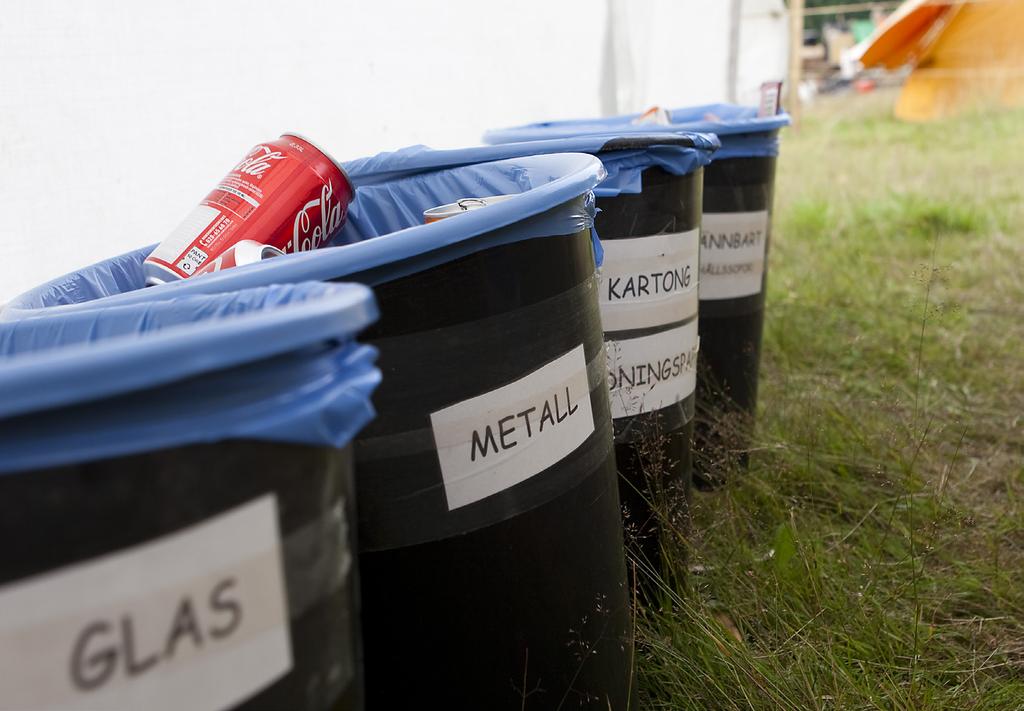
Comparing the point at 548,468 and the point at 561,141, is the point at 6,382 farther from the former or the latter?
the point at 561,141

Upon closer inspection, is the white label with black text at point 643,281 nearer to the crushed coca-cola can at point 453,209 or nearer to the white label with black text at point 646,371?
the white label with black text at point 646,371

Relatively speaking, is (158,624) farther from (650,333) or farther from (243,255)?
(650,333)

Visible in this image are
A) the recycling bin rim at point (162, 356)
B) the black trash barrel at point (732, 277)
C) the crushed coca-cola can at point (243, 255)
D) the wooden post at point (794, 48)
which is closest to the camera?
the recycling bin rim at point (162, 356)

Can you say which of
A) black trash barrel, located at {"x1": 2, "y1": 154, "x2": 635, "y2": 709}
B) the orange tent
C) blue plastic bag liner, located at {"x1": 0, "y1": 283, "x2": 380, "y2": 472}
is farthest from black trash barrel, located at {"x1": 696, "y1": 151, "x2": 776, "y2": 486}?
the orange tent

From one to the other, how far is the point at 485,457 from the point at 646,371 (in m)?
Answer: 0.73

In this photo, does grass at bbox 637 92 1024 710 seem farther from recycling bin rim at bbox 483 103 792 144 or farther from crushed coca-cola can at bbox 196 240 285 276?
crushed coca-cola can at bbox 196 240 285 276

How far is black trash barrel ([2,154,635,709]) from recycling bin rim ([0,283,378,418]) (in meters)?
0.26

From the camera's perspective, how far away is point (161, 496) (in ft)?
2.00

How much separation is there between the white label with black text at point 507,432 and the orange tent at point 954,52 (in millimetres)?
9442

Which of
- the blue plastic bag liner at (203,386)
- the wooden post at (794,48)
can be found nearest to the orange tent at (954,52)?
the wooden post at (794,48)

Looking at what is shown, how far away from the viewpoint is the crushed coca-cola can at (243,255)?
3.81 feet

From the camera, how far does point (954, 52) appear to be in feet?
31.9

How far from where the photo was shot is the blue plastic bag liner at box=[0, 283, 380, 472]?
579 mm

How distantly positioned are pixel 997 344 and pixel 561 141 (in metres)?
2.31
